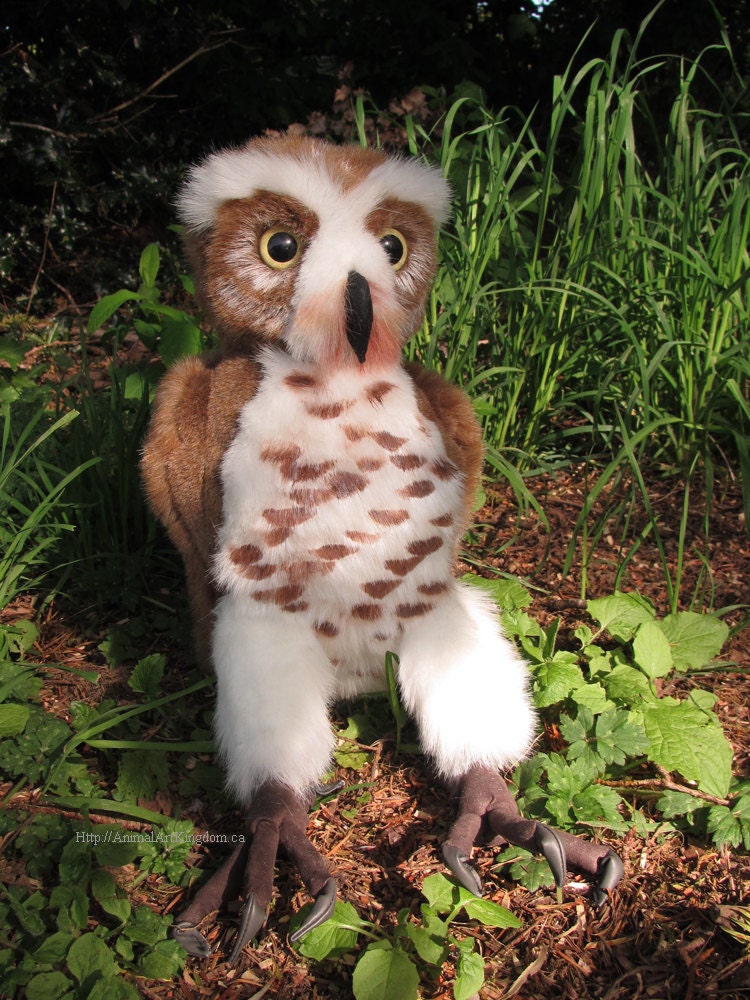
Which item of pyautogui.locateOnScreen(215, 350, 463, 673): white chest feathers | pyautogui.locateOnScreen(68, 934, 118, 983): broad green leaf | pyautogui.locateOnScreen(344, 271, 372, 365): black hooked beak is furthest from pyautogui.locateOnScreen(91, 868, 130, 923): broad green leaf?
pyautogui.locateOnScreen(344, 271, 372, 365): black hooked beak

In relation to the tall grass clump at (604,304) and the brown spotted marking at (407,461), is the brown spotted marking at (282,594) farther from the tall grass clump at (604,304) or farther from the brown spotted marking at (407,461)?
the tall grass clump at (604,304)

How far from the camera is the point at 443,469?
1.40 m

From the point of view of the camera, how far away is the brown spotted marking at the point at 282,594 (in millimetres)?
1323

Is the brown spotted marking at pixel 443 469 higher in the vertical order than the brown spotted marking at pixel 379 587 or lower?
higher

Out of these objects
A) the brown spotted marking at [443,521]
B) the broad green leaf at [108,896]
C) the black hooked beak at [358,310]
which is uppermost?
the black hooked beak at [358,310]

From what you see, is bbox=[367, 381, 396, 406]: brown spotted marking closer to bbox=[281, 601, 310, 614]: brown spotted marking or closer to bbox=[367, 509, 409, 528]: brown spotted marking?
bbox=[367, 509, 409, 528]: brown spotted marking

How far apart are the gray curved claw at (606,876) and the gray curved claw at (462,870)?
0.59ft

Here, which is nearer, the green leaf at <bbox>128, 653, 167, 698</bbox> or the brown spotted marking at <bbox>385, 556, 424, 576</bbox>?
the brown spotted marking at <bbox>385, 556, 424, 576</bbox>

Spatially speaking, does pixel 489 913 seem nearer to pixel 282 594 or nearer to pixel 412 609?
pixel 412 609

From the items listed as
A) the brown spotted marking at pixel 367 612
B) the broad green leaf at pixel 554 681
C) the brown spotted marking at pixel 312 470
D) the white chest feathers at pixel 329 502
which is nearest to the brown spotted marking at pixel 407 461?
the white chest feathers at pixel 329 502

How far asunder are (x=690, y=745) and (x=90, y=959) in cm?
104

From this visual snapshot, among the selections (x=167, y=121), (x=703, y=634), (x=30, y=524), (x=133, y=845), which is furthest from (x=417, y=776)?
(x=167, y=121)

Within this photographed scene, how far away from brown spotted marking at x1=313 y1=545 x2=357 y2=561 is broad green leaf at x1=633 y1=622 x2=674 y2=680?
70 centimetres

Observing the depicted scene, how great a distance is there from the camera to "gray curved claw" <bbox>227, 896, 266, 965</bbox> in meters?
1.15
